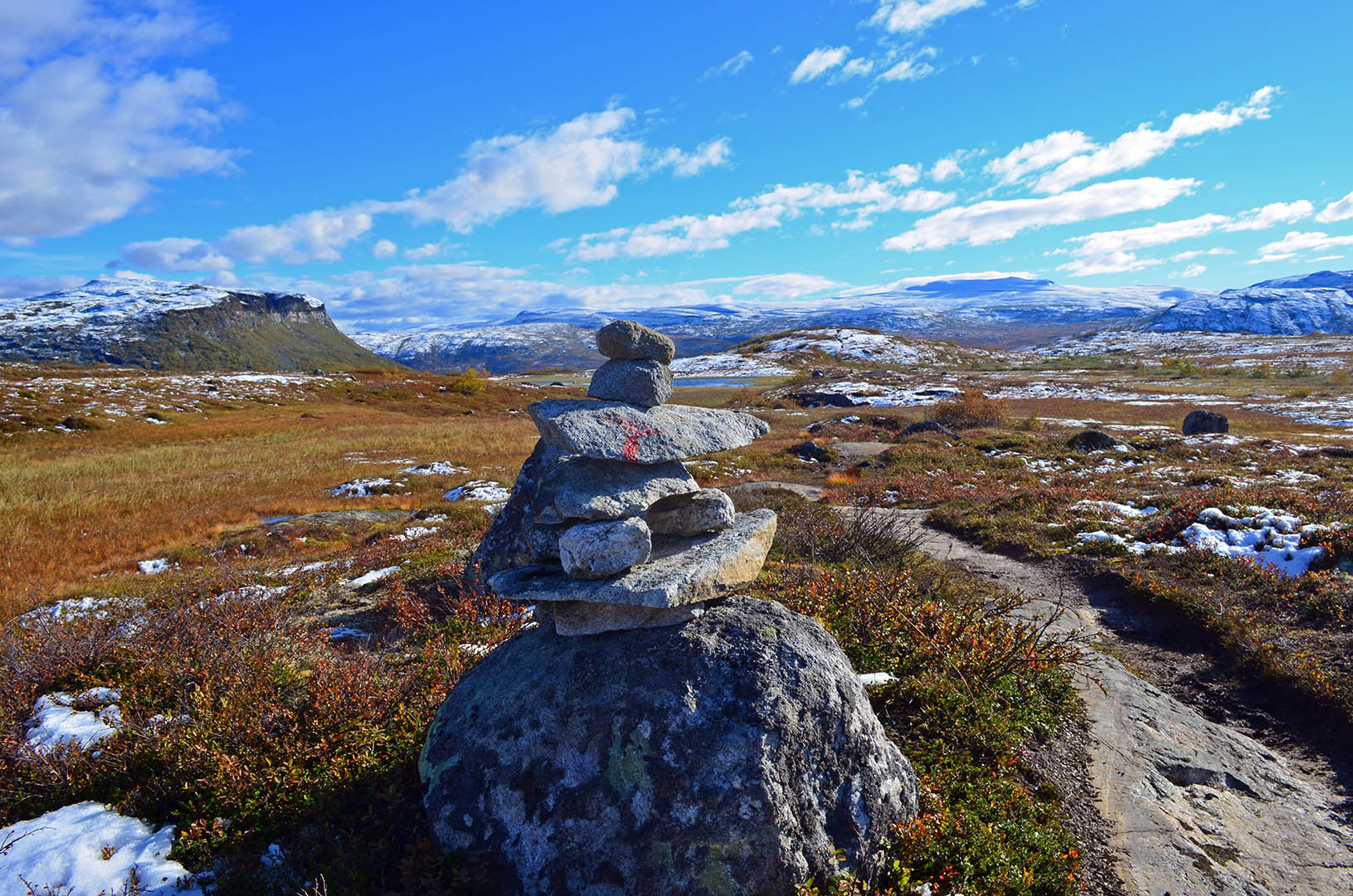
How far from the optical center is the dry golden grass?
57.7 feet

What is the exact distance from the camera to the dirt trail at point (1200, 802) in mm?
5449

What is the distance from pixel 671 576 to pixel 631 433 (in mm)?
1401

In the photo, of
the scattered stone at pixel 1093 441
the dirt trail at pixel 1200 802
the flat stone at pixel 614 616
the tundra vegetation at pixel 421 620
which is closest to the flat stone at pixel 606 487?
the flat stone at pixel 614 616

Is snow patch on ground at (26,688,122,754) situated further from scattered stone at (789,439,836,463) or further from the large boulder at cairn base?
scattered stone at (789,439,836,463)

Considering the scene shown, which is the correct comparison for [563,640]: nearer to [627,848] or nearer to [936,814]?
[627,848]

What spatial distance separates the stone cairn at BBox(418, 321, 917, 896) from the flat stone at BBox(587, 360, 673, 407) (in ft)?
0.09

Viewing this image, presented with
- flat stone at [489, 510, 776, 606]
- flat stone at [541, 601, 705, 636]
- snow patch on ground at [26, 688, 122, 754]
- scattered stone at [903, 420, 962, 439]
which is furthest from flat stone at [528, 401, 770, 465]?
scattered stone at [903, 420, 962, 439]

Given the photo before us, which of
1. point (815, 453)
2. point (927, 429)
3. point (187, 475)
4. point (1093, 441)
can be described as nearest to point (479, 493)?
point (187, 475)

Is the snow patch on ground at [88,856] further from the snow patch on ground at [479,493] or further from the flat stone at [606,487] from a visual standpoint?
the snow patch on ground at [479,493]

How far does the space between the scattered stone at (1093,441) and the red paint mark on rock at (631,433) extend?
3136cm

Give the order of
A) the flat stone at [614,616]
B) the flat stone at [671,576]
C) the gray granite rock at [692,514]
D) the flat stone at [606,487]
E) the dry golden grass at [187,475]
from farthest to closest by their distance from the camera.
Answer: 1. the dry golden grass at [187,475]
2. the gray granite rock at [692,514]
3. the flat stone at [614,616]
4. the flat stone at [606,487]
5. the flat stone at [671,576]

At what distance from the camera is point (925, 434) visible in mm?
36312

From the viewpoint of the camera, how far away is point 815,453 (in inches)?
1252

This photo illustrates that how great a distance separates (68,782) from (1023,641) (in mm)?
10209
